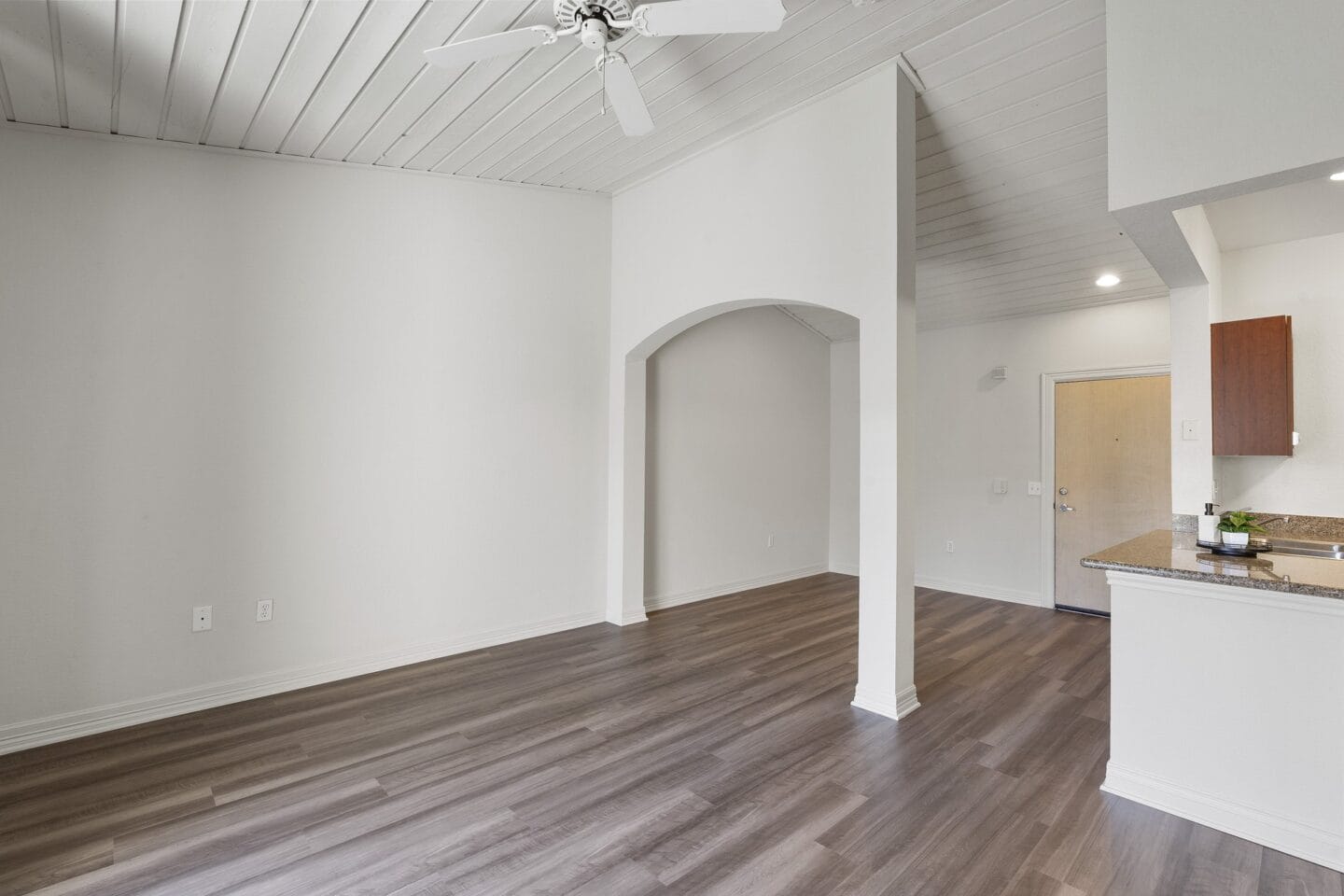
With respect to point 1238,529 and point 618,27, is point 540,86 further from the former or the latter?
point 1238,529

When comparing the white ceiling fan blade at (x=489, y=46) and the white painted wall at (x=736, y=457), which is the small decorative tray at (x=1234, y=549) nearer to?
the white painted wall at (x=736, y=457)

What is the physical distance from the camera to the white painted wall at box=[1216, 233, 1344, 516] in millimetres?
3764

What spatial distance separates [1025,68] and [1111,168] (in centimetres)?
84

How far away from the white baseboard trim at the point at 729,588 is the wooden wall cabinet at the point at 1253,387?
362 cm

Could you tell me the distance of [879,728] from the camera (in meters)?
3.05

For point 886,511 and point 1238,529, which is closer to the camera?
point 1238,529

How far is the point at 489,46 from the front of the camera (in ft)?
7.57

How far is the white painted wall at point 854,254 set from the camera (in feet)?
10.4

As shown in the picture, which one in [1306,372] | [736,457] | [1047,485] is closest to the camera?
[1306,372]

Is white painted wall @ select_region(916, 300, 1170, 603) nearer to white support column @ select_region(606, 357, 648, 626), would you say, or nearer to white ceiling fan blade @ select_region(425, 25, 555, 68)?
white support column @ select_region(606, 357, 648, 626)

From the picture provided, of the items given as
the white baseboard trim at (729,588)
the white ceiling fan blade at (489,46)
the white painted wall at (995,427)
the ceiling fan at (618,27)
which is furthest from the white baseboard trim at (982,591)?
the white ceiling fan blade at (489,46)

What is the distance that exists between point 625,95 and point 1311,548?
4.28 metres

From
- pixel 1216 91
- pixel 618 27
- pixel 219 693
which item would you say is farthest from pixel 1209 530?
pixel 219 693

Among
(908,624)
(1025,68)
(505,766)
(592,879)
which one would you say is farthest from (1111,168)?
(505,766)
